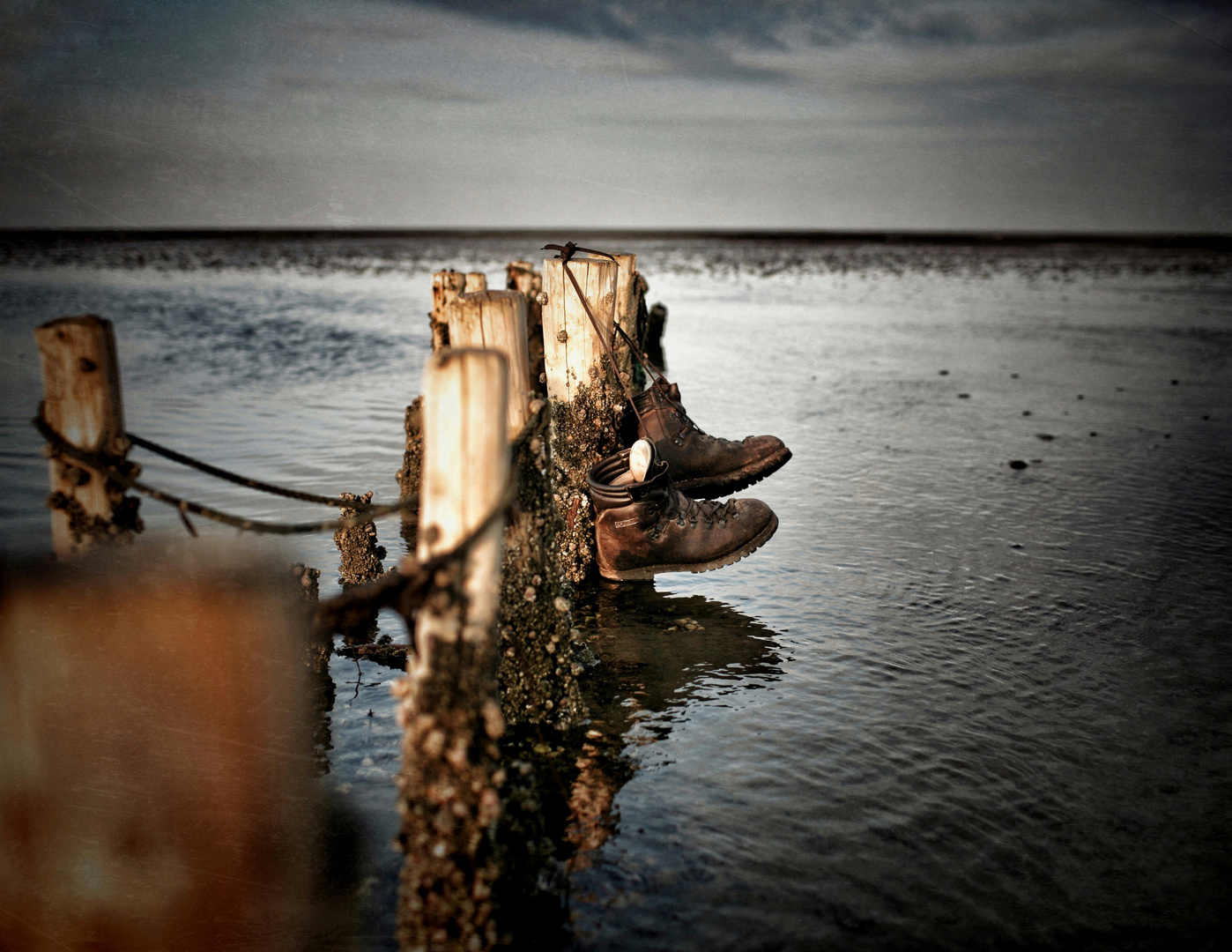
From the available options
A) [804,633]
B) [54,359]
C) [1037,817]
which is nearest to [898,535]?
[804,633]

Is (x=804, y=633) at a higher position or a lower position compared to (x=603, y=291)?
lower

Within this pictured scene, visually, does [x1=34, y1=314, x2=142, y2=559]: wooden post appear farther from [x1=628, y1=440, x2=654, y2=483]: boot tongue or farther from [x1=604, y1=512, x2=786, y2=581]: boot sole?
[x1=604, y1=512, x2=786, y2=581]: boot sole

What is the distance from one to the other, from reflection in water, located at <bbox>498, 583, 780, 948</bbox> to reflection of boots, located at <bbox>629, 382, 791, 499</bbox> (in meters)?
0.89

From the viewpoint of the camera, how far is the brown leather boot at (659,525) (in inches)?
203

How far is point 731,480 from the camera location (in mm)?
6316

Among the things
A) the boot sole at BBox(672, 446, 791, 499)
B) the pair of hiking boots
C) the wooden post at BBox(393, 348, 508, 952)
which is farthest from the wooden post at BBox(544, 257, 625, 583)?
the wooden post at BBox(393, 348, 508, 952)

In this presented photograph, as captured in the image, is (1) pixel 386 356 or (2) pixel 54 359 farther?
(1) pixel 386 356

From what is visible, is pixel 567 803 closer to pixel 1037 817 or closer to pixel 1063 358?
pixel 1037 817

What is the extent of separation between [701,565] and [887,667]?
1.23m

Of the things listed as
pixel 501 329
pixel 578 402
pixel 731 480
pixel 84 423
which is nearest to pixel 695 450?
pixel 731 480

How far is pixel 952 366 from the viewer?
16.2 m

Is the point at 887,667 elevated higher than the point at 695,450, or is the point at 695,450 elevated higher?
the point at 695,450

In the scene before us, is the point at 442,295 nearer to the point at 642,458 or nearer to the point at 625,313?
the point at 625,313

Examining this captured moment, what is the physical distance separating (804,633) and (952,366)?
12.5 metres
